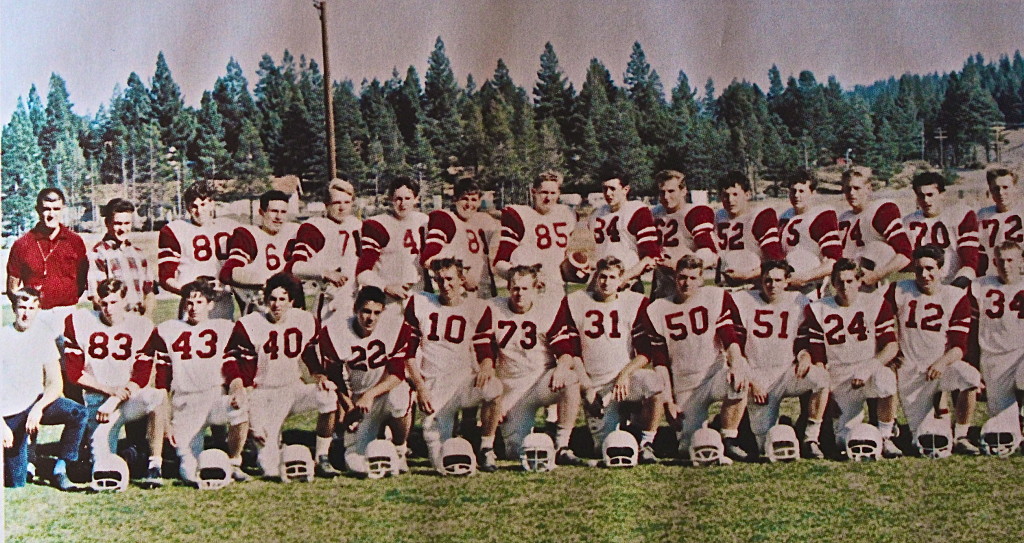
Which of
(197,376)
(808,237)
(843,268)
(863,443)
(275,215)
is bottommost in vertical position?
(863,443)

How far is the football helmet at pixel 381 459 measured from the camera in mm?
3182

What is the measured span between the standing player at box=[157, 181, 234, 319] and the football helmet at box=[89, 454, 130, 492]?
496mm

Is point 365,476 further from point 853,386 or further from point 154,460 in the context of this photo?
point 853,386

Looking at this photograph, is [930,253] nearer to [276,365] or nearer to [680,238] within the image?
[680,238]

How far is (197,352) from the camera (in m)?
3.19

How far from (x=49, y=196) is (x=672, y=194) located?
194 centimetres

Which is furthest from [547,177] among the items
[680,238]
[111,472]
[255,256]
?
[111,472]

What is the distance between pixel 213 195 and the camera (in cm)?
326

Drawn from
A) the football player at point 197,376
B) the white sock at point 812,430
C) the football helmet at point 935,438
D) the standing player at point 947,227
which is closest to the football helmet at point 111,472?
the football player at point 197,376

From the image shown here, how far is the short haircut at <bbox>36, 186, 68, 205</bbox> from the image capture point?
329 centimetres

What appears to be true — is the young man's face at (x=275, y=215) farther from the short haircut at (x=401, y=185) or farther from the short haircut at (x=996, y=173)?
the short haircut at (x=996, y=173)

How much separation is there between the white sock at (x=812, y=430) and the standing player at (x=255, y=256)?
1.68 metres

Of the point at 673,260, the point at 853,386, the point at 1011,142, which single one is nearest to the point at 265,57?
the point at 673,260

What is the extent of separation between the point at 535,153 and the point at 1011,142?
147 centimetres
